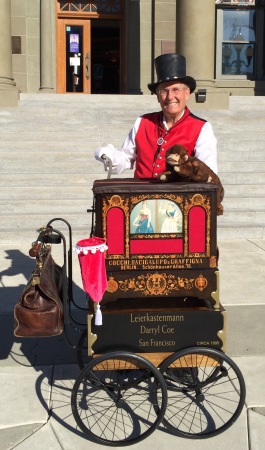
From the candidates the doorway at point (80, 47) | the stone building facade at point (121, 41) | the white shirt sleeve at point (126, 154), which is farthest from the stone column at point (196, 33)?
the white shirt sleeve at point (126, 154)

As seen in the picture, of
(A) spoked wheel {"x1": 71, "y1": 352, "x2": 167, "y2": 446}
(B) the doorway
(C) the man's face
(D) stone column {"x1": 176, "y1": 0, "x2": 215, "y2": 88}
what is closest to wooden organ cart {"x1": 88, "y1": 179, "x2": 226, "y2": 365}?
(A) spoked wheel {"x1": 71, "y1": 352, "x2": 167, "y2": 446}

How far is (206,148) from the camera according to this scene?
3299mm

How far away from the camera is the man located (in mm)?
3275

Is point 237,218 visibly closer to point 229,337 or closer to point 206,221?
point 229,337

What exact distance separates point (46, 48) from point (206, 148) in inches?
504

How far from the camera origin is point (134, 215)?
9.50 ft

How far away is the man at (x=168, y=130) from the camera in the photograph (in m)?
3.28

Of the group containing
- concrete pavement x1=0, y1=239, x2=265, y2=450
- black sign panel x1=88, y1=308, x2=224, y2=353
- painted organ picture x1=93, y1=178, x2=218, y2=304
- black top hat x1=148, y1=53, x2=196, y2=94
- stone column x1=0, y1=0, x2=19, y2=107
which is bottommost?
concrete pavement x1=0, y1=239, x2=265, y2=450

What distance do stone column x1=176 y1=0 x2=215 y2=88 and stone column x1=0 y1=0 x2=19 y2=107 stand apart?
369 cm

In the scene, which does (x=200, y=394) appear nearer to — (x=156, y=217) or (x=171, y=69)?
(x=156, y=217)

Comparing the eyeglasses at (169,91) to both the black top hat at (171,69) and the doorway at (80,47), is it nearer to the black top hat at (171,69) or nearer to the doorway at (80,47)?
the black top hat at (171,69)

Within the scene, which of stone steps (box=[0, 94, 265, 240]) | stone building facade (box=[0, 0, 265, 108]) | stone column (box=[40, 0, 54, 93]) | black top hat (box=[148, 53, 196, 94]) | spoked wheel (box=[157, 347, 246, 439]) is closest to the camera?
spoked wheel (box=[157, 347, 246, 439])

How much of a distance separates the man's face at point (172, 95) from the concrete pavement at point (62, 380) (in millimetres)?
1800

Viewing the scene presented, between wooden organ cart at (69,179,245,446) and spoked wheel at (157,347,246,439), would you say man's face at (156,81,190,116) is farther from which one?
spoked wheel at (157,347,246,439)
